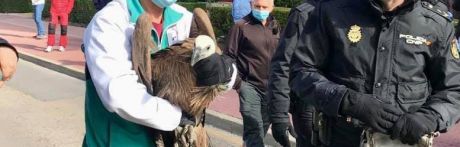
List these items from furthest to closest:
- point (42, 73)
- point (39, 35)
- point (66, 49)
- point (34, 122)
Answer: point (39, 35) → point (66, 49) → point (42, 73) → point (34, 122)

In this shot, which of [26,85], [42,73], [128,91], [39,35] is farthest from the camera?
[39,35]

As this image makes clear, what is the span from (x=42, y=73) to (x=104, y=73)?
8.89 metres

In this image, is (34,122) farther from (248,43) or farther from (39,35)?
(39,35)

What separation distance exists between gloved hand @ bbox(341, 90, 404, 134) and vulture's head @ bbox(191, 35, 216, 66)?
53 centimetres

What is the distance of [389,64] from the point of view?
2211 millimetres

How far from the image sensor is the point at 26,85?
29.4 ft

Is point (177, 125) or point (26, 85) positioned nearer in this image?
point (177, 125)

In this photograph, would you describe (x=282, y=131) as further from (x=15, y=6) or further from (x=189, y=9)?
(x=15, y=6)

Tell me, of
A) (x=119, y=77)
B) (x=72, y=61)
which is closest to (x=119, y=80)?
(x=119, y=77)

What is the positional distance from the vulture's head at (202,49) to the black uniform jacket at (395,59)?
1.45 feet

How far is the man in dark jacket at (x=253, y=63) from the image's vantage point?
172 inches

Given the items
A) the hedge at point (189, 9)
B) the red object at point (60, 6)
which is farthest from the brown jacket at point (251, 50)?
the red object at point (60, 6)

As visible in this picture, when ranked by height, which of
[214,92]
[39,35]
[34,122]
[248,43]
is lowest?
[39,35]

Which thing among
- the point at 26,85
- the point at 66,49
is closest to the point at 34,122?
the point at 26,85
